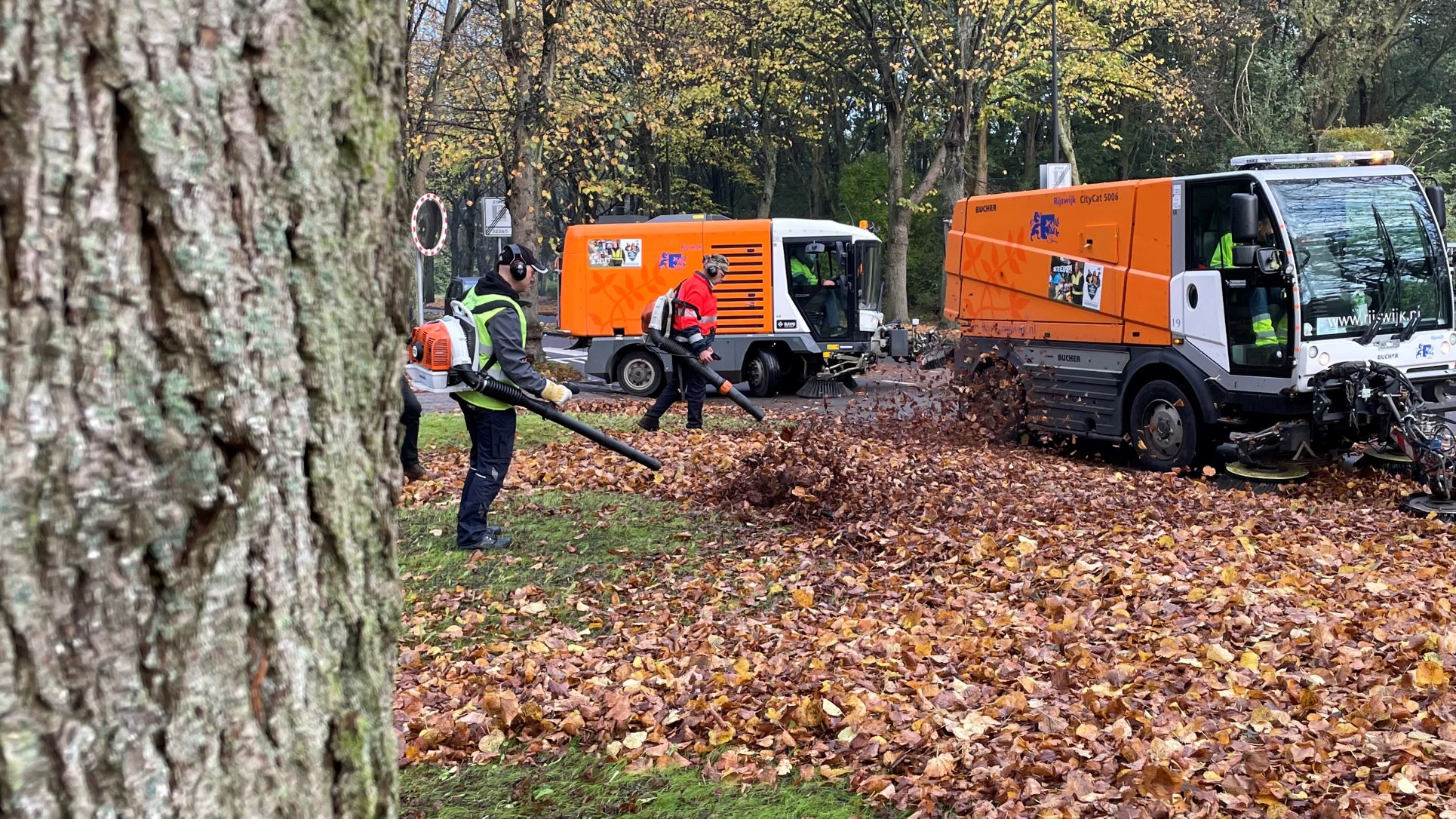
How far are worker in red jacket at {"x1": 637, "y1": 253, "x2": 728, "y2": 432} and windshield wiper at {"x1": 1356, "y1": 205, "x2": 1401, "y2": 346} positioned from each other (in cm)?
587

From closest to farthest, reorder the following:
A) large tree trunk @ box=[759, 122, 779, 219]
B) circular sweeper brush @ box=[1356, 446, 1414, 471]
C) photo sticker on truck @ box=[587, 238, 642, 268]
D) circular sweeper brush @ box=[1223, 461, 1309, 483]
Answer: circular sweeper brush @ box=[1356, 446, 1414, 471]
circular sweeper brush @ box=[1223, 461, 1309, 483]
photo sticker on truck @ box=[587, 238, 642, 268]
large tree trunk @ box=[759, 122, 779, 219]

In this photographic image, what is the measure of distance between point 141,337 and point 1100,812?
113 inches

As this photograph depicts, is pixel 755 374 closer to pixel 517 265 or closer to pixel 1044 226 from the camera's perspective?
pixel 1044 226

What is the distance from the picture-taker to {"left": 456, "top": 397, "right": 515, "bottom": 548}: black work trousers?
25.6 feet

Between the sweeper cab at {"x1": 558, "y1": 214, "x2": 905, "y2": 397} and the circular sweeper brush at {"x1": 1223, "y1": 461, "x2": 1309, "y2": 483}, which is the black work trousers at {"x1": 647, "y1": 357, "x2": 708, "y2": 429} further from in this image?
the sweeper cab at {"x1": 558, "y1": 214, "x2": 905, "y2": 397}

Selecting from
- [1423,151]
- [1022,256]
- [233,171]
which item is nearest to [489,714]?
[233,171]

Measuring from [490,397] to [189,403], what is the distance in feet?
20.7

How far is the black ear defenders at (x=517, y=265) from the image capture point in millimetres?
7914

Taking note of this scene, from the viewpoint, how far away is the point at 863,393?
20891mm

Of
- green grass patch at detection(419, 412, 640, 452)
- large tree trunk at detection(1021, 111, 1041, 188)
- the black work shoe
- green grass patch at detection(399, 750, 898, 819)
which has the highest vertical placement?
large tree trunk at detection(1021, 111, 1041, 188)

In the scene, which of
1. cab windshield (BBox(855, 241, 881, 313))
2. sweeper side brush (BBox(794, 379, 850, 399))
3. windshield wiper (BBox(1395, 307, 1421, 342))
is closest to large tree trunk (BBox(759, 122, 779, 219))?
cab windshield (BBox(855, 241, 881, 313))

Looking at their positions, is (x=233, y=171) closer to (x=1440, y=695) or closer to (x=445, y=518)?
(x=1440, y=695)

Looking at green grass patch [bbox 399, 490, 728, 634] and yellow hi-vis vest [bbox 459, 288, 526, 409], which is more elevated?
yellow hi-vis vest [bbox 459, 288, 526, 409]

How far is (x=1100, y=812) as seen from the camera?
11.4 feet
